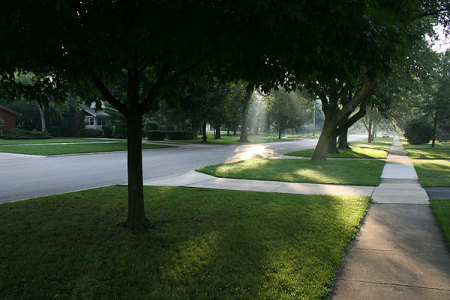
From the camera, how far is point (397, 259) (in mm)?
4238

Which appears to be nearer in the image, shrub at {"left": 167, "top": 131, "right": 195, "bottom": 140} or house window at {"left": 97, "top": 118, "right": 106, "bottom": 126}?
shrub at {"left": 167, "top": 131, "right": 195, "bottom": 140}

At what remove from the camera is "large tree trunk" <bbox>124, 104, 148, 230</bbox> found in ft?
17.4

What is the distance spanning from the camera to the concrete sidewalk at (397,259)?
342cm

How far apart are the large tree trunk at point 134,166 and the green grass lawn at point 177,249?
0.88 ft

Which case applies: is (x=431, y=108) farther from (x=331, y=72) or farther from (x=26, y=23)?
(x=26, y=23)

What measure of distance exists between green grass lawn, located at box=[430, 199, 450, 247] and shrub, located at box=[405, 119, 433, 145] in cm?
3853

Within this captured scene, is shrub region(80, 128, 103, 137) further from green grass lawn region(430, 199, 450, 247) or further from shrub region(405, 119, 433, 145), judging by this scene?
green grass lawn region(430, 199, 450, 247)

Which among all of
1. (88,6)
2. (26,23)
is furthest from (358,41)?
(26,23)

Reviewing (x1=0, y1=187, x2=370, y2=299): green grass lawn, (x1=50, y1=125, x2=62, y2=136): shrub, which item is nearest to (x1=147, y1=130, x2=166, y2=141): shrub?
(x1=50, y1=125, x2=62, y2=136): shrub

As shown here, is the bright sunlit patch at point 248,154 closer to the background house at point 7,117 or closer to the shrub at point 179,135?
the shrub at point 179,135

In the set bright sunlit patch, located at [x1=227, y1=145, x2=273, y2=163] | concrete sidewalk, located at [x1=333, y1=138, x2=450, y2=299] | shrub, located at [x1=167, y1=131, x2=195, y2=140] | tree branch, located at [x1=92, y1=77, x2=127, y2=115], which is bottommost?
bright sunlit patch, located at [x1=227, y1=145, x2=273, y2=163]

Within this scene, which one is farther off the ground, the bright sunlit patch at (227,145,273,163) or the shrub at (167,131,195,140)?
the shrub at (167,131,195,140)

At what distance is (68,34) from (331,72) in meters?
3.40

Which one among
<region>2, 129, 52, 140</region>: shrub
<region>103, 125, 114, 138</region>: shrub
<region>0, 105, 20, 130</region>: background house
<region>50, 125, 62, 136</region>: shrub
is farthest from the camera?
<region>50, 125, 62, 136</region>: shrub
